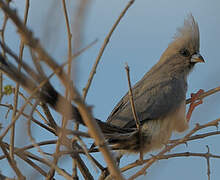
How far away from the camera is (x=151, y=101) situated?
14.5ft

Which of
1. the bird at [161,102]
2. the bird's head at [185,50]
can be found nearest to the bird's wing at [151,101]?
the bird at [161,102]

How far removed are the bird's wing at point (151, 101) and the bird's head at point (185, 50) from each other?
0.52m

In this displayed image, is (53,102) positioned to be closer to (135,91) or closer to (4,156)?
(4,156)

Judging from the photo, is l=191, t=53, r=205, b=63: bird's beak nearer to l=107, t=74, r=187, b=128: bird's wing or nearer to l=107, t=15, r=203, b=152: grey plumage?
l=107, t=15, r=203, b=152: grey plumage

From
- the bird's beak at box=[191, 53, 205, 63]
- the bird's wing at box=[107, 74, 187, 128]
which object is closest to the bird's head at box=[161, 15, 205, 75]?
the bird's beak at box=[191, 53, 205, 63]

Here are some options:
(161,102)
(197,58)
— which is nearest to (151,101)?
(161,102)

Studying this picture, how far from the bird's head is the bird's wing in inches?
20.6

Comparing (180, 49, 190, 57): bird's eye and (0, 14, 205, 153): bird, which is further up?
(180, 49, 190, 57): bird's eye

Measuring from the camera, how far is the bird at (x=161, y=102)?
3.73m

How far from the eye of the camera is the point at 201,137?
2695 millimetres

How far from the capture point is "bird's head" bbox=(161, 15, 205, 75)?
210 inches

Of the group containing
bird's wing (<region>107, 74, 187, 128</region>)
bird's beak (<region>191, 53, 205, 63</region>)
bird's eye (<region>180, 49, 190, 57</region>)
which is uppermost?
bird's eye (<region>180, 49, 190, 57</region>)

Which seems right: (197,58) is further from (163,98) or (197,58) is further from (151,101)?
(151,101)

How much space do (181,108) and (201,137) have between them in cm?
180
